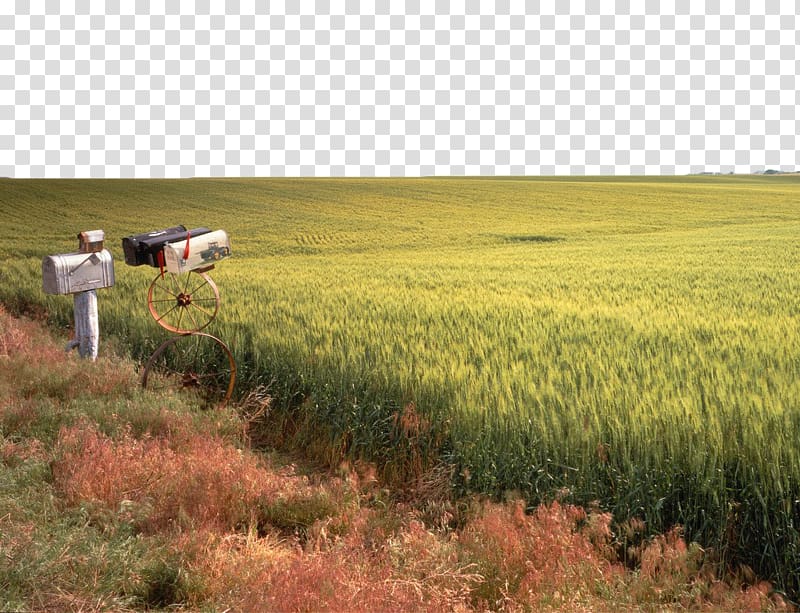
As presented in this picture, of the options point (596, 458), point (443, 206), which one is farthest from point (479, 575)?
point (443, 206)

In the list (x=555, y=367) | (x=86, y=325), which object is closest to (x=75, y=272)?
(x=86, y=325)

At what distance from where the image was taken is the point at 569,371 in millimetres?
6531

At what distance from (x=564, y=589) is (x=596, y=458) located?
131 centimetres

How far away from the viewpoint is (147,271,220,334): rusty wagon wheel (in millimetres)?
7887

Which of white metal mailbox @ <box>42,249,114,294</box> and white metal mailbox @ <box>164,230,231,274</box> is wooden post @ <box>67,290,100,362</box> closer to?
white metal mailbox @ <box>42,249,114,294</box>

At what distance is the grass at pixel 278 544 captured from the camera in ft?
12.9

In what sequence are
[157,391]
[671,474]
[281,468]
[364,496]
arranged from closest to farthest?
1. [671,474]
2. [364,496]
3. [281,468]
4. [157,391]

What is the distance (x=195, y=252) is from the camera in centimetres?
766

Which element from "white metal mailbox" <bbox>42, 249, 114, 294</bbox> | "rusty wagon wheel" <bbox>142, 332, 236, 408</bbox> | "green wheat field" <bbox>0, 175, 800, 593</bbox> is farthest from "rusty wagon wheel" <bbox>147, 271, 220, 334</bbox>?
"white metal mailbox" <bbox>42, 249, 114, 294</bbox>

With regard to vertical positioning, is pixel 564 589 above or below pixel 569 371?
below

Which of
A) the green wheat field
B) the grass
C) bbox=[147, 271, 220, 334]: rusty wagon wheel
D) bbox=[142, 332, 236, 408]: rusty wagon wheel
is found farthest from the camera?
bbox=[142, 332, 236, 408]: rusty wagon wheel

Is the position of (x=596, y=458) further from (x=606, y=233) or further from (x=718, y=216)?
(x=718, y=216)

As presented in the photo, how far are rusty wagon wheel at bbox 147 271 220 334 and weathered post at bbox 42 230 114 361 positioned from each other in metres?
0.65

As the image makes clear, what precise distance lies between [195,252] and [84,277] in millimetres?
2074
